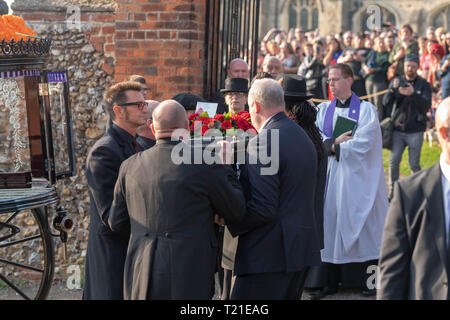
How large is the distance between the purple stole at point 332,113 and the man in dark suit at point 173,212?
10.8 ft

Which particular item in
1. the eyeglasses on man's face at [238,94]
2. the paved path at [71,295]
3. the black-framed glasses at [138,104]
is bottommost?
the paved path at [71,295]

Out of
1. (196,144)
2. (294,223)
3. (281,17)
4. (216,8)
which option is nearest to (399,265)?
(294,223)

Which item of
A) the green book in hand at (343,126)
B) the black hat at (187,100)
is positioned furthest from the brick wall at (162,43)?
the green book in hand at (343,126)

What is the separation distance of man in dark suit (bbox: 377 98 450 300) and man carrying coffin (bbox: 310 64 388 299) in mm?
3517

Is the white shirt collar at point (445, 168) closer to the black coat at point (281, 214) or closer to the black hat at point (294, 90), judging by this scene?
the black coat at point (281, 214)

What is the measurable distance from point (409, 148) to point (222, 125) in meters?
6.48

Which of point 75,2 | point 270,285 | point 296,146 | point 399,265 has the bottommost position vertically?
point 270,285

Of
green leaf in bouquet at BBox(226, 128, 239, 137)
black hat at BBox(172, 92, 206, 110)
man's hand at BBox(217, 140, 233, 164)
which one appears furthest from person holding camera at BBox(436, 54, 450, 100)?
man's hand at BBox(217, 140, 233, 164)

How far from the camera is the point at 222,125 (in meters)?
4.88

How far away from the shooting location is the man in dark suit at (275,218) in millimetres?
4262

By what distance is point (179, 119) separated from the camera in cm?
411

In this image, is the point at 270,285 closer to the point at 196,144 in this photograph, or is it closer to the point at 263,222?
the point at 263,222

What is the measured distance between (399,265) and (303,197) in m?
1.00

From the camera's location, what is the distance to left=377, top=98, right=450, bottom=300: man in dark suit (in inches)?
135
